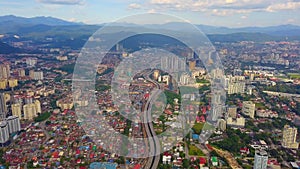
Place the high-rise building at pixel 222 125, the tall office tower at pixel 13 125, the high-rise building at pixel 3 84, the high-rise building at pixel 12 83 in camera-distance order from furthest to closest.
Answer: the high-rise building at pixel 12 83, the high-rise building at pixel 3 84, the high-rise building at pixel 222 125, the tall office tower at pixel 13 125

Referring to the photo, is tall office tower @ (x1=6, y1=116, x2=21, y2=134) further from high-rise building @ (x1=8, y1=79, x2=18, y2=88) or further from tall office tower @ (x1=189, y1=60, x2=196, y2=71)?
tall office tower @ (x1=189, y1=60, x2=196, y2=71)

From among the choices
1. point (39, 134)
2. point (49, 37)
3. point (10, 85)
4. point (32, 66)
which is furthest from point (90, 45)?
point (49, 37)

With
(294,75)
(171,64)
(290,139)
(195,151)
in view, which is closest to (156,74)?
(171,64)

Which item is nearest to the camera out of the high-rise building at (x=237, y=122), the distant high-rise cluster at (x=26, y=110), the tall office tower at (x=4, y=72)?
the high-rise building at (x=237, y=122)

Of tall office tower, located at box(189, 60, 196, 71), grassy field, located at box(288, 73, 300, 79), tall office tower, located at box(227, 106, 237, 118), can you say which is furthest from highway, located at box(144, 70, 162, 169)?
grassy field, located at box(288, 73, 300, 79)

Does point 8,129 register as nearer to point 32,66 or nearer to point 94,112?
point 94,112

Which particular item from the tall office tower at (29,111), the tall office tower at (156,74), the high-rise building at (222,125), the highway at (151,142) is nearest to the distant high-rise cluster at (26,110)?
the tall office tower at (29,111)

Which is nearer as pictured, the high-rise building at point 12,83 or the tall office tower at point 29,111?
the tall office tower at point 29,111

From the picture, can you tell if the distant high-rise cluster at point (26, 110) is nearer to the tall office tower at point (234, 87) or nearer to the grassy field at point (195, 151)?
the grassy field at point (195, 151)
